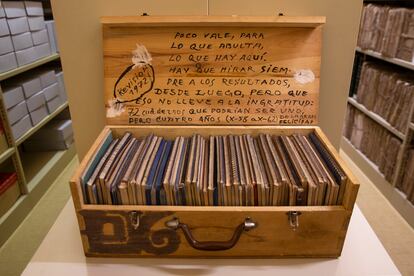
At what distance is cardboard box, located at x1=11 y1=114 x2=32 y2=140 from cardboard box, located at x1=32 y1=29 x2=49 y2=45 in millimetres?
499

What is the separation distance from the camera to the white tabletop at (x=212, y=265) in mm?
641

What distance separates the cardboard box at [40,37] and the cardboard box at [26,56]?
0.07m

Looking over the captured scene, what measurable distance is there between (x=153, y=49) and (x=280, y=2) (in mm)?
347

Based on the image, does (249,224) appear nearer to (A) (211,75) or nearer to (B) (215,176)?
(B) (215,176)

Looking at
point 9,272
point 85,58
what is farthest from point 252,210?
point 9,272

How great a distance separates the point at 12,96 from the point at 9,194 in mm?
556

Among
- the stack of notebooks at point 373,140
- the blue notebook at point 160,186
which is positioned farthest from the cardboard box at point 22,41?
the stack of notebooks at point 373,140

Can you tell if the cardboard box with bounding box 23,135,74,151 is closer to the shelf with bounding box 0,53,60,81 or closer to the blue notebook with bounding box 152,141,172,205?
the shelf with bounding box 0,53,60,81

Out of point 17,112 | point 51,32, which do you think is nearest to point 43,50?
point 51,32

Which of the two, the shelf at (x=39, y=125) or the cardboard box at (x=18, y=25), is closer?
the cardboard box at (x=18, y=25)

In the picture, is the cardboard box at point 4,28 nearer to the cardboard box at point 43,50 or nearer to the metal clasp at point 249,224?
the cardboard box at point 43,50

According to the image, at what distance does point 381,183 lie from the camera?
2.15 m

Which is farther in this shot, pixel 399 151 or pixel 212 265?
pixel 399 151

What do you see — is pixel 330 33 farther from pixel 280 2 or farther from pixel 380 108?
pixel 380 108
